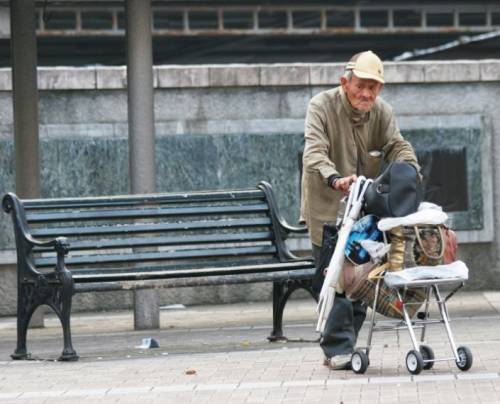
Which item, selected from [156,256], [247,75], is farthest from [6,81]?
[156,256]

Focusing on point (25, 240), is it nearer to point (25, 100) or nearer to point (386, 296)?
point (25, 100)

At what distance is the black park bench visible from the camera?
9.35 m

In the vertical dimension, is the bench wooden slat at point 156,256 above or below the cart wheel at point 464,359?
above

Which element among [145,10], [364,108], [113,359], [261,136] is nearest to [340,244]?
[364,108]

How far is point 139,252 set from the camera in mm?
10484

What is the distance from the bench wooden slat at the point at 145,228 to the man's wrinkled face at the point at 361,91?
253 cm

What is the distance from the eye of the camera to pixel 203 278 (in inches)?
383

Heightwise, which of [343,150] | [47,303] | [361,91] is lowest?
[47,303]

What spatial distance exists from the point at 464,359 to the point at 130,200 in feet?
11.0

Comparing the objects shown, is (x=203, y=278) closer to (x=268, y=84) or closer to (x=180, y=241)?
(x=180, y=241)

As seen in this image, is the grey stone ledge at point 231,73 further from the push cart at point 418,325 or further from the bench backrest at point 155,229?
the push cart at point 418,325

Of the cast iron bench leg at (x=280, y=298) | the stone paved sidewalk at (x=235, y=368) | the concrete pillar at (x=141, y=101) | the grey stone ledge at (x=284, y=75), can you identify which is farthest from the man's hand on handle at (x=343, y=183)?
the grey stone ledge at (x=284, y=75)

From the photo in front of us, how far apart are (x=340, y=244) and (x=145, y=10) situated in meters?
3.80

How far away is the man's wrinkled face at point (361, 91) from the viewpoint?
795 centimetres
